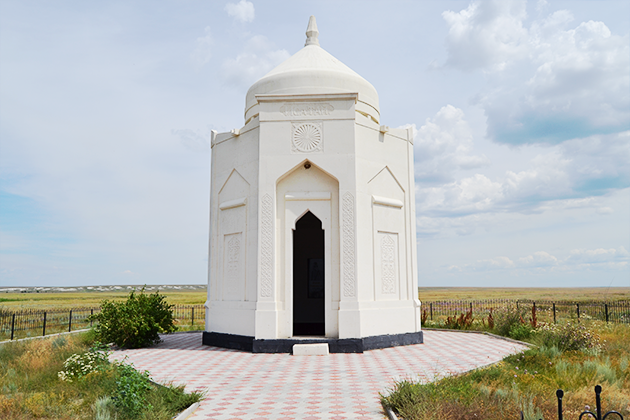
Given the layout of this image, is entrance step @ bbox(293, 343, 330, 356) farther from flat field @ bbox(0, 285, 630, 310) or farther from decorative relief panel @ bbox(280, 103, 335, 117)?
decorative relief panel @ bbox(280, 103, 335, 117)

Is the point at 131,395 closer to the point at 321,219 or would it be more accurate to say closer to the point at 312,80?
the point at 321,219

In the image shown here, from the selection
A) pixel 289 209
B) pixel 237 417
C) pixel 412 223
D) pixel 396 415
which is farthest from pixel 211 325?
pixel 396 415

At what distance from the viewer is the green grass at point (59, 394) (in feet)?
21.7

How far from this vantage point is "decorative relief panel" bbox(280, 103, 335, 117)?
13523 millimetres

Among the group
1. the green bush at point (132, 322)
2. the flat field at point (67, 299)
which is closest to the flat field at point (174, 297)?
the flat field at point (67, 299)

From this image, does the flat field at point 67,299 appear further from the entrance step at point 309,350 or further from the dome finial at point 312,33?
the dome finial at point 312,33

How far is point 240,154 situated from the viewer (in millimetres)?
14453

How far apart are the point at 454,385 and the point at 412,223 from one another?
7904mm

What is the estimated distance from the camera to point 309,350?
12102 mm

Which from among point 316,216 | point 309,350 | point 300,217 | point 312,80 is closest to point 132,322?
point 309,350

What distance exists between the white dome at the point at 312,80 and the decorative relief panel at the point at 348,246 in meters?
3.88

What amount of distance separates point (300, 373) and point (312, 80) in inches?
355

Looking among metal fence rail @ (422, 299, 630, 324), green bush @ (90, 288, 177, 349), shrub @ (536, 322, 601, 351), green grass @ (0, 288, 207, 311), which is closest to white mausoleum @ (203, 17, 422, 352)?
green bush @ (90, 288, 177, 349)

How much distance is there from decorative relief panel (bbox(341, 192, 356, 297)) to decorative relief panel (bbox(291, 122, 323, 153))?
5.61ft
